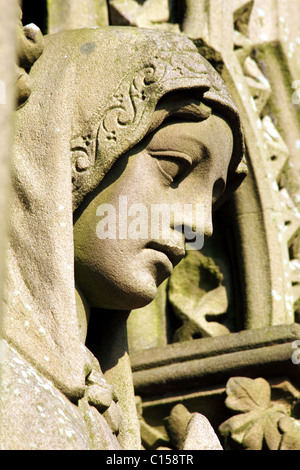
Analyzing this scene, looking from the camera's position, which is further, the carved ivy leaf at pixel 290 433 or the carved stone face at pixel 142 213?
the carved ivy leaf at pixel 290 433

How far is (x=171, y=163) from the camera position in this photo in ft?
10.6

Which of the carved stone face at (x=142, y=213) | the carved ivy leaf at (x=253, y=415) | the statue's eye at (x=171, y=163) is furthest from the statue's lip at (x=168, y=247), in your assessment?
the carved ivy leaf at (x=253, y=415)

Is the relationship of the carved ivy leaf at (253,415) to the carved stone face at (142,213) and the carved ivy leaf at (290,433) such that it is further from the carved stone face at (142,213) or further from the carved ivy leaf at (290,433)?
the carved stone face at (142,213)

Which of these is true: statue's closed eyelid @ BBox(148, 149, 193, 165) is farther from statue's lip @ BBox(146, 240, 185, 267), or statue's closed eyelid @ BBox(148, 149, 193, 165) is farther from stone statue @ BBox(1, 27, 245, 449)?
statue's lip @ BBox(146, 240, 185, 267)

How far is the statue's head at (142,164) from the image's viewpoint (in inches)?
123

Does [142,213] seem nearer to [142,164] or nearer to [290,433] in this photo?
[142,164]

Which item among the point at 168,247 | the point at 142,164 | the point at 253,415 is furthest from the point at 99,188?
the point at 253,415

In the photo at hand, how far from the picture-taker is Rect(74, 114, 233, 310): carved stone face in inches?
123

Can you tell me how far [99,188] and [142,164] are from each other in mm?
144

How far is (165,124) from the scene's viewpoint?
3.26 metres

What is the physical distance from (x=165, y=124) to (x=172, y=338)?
3.56 feet
